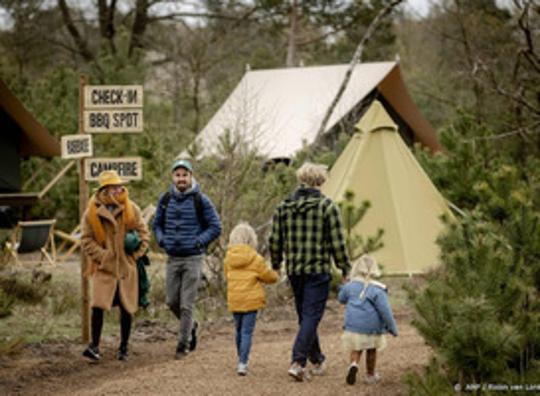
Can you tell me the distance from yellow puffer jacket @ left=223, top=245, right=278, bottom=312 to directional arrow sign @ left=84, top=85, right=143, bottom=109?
7.42 feet

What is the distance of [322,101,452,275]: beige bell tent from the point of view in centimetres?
1401

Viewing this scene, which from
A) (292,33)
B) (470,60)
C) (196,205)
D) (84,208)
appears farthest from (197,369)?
(292,33)

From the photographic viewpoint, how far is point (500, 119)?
21469 mm

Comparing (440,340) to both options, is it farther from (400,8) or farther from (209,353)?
(400,8)

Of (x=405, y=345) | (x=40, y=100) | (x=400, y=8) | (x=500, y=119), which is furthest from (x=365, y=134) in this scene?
(x=400, y=8)

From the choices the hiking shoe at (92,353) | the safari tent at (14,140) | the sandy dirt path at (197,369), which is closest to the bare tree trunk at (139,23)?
the safari tent at (14,140)

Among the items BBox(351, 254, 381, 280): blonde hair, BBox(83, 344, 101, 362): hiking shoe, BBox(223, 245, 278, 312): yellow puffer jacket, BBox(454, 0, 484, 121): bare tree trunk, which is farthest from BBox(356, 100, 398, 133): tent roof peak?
BBox(351, 254, 381, 280): blonde hair

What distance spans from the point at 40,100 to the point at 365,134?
10.7 metres

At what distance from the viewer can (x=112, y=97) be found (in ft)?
29.7

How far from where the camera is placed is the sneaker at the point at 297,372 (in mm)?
7008

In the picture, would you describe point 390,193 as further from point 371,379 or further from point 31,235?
point 371,379

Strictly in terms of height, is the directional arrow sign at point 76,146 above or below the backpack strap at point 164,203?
above

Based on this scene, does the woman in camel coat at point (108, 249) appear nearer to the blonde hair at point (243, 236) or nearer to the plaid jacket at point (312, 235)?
the blonde hair at point (243, 236)

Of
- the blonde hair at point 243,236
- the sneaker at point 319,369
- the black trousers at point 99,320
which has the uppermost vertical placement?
the blonde hair at point 243,236
